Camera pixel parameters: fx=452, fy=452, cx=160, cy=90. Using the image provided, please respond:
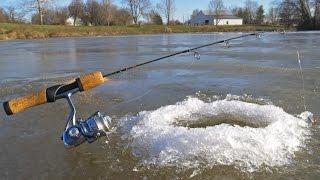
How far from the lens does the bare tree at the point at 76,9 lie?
253 ft

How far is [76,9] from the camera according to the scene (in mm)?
77312

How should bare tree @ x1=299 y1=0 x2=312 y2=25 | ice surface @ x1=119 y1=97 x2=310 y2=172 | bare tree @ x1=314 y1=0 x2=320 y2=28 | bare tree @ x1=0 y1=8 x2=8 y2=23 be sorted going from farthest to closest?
bare tree @ x1=0 y1=8 x2=8 y2=23 < bare tree @ x1=299 y1=0 x2=312 y2=25 < bare tree @ x1=314 y1=0 x2=320 y2=28 < ice surface @ x1=119 y1=97 x2=310 y2=172

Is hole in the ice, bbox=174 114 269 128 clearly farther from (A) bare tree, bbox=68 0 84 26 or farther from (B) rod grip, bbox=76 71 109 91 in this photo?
(A) bare tree, bbox=68 0 84 26

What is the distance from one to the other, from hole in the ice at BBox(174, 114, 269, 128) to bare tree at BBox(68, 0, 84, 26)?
242 feet

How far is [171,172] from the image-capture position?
13.6 ft

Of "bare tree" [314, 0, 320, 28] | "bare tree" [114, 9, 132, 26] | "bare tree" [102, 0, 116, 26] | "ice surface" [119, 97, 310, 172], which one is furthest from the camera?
"bare tree" [114, 9, 132, 26]

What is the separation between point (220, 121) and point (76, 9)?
7449 centimetres

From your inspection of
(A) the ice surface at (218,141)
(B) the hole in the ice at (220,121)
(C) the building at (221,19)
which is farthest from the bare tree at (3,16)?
(A) the ice surface at (218,141)

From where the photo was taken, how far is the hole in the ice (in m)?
5.58

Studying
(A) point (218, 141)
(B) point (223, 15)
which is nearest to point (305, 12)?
(B) point (223, 15)

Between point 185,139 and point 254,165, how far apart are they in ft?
2.67

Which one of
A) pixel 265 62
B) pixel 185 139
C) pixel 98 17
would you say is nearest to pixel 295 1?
pixel 98 17

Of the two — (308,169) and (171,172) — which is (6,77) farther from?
(308,169)

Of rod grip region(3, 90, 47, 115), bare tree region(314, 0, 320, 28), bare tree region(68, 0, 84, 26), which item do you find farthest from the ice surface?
bare tree region(68, 0, 84, 26)
